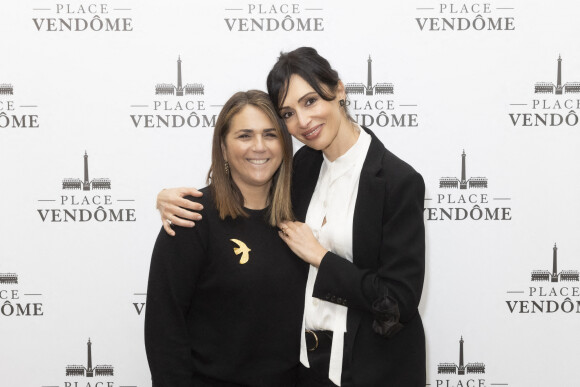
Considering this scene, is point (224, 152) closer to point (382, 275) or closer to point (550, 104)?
point (382, 275)

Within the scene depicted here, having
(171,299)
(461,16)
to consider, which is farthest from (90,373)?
(461,16)

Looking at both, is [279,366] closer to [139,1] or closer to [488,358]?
[488,358]

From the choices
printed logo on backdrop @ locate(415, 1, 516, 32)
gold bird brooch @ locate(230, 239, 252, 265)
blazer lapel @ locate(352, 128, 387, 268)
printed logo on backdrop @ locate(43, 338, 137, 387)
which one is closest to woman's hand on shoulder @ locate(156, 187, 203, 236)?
gold bird brooch @ locate(230, 239, 252, 265)

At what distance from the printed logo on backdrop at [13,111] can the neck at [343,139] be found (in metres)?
1.29

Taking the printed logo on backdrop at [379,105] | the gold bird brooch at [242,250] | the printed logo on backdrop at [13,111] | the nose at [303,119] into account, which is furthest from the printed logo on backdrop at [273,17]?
the gold bird brooch at [242,250]

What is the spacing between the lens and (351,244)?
1.63m

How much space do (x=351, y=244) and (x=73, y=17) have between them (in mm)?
1480

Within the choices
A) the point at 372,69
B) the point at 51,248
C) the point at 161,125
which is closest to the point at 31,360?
the point at 51,248

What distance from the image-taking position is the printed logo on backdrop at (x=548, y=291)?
2.36 m

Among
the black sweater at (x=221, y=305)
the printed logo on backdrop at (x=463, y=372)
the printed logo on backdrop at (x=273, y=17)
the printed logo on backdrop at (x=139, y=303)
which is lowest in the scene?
the printed logo on backdrop at (x=463, y=372)

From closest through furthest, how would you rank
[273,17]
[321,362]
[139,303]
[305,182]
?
[321,362], [305,182], [273,17], [139,303]

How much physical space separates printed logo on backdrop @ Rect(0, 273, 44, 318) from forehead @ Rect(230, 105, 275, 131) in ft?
4.22

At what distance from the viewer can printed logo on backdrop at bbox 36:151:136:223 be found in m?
2.31

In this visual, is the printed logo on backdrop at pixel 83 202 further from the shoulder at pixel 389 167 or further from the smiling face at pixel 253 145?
the shoulder at pixel 389 167
